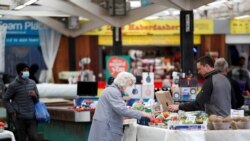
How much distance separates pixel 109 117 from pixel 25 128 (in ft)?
10.2

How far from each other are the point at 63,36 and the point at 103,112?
14468 millimetres

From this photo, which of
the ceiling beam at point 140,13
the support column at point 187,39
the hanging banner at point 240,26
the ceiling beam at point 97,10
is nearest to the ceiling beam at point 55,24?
the ceiling beam at point 97,10

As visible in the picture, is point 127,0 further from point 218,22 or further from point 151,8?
point 218,22

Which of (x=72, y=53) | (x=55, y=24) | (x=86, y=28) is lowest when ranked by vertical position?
(x=72, y=53)

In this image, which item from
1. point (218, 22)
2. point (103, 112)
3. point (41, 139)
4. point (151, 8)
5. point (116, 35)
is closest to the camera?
point (103, 112)

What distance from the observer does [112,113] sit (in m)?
8.09

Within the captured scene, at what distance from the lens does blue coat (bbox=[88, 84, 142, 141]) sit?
8023 mm

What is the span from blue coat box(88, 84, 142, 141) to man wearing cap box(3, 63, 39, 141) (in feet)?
Result: 9.04

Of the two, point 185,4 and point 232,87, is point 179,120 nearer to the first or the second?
point 232,87

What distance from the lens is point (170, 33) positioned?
73.4 feet

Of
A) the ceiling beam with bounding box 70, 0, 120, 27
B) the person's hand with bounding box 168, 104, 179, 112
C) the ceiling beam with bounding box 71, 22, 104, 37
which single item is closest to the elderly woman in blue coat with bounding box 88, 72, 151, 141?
the person's hand with bounding box 168, 104, 179, 112

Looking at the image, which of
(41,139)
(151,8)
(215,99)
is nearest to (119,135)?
(215,99)

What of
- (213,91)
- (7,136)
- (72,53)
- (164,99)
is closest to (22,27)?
(72,53)

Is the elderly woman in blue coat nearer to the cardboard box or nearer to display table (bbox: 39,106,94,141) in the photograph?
the cardboard box
